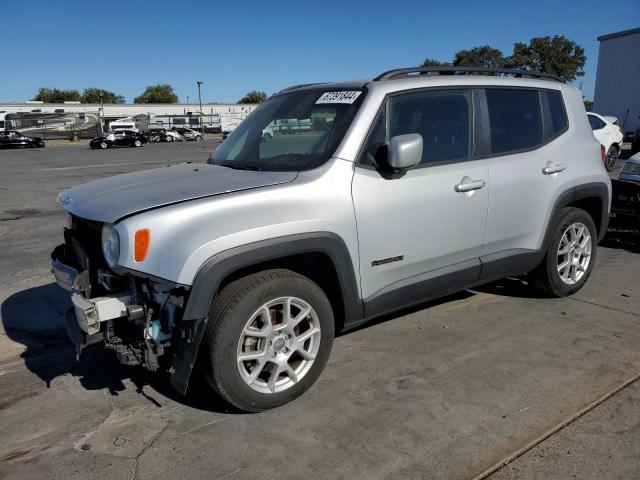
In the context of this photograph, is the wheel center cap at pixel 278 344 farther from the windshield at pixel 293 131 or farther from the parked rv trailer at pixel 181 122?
the parked rv trailer at pixel 181 122

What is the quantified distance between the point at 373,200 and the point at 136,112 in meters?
89.2

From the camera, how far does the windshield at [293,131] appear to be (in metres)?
3.38

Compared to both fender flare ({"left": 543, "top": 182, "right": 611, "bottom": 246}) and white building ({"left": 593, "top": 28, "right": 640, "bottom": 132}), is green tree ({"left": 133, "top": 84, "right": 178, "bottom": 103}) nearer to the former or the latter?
white building ({"left": 593, "top": 28, "right": 640, "bottom": 132})

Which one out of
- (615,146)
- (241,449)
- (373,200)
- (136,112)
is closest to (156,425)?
(241,449)

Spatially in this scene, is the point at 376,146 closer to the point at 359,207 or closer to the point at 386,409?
the point at 359,207

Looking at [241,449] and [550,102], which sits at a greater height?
[550,102]

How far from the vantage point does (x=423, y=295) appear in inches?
144

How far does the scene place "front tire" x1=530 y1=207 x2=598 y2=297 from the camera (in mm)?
4547

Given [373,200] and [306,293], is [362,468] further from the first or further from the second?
[373,200]

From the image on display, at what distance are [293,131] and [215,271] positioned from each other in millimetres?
1469

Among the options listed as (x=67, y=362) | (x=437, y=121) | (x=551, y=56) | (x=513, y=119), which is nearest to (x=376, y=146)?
(x=437, y=121)

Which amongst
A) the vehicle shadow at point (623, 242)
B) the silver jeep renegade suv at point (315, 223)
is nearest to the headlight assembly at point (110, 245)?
the silver jeep renegade suv at point (315, 223)

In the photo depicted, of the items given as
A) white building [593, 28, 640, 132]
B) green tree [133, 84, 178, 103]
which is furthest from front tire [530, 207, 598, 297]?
Answer: green tree [133, 84, 178, 103]

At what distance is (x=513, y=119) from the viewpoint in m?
4.19
